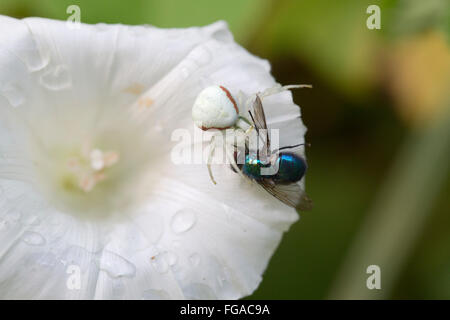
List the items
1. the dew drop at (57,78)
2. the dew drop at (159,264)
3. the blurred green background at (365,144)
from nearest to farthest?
1. the dew drop at (159,264)
2. the dew drop at (57,78)
3. the blurred green background at (365,144)

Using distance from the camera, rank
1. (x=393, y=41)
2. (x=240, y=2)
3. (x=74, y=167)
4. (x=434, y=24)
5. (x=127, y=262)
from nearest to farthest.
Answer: (x=127, y=262) → (x=74, y=167) → (x=240, y=2) → (x=434, y=24) → (x=393, y=41)

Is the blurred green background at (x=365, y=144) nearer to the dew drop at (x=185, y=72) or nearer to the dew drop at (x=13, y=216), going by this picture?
the dew drop at (x=185, y=72)

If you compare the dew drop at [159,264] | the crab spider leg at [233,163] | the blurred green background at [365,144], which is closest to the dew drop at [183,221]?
the dew drop at [159,264]

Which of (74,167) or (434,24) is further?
(434,24)

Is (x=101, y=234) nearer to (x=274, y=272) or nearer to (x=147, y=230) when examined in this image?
(x=147, y=230)

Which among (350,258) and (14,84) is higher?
(14,84)

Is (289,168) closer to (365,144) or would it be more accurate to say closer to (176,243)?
(176,243)
